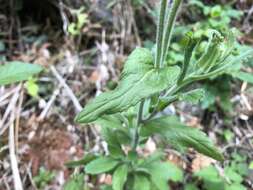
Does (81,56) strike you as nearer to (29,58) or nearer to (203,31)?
(29,58)

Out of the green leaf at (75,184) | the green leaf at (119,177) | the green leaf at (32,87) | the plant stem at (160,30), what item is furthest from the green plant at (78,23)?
the plant stem at (160,30)

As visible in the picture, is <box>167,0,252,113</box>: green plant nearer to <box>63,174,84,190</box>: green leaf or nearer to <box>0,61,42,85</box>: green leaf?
<box>63,174,84,190</box>: green leaf

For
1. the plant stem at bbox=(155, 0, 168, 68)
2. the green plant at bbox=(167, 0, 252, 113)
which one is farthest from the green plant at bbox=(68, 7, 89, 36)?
the plant stem at bbox=(155, 0, 168, 68)

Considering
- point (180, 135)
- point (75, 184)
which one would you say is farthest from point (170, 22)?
point (75, 184)

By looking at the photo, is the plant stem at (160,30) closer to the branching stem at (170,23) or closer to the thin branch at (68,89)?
the branching stem at (170,23)

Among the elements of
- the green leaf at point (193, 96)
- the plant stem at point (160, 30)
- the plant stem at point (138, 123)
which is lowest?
the plant stem at point (138, 123)

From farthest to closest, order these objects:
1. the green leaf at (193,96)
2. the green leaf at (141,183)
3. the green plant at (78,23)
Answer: the green plant at (78,23), the green leaf at (141,183), the green leaf at (193,96)

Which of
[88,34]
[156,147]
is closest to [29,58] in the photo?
[88,34]
